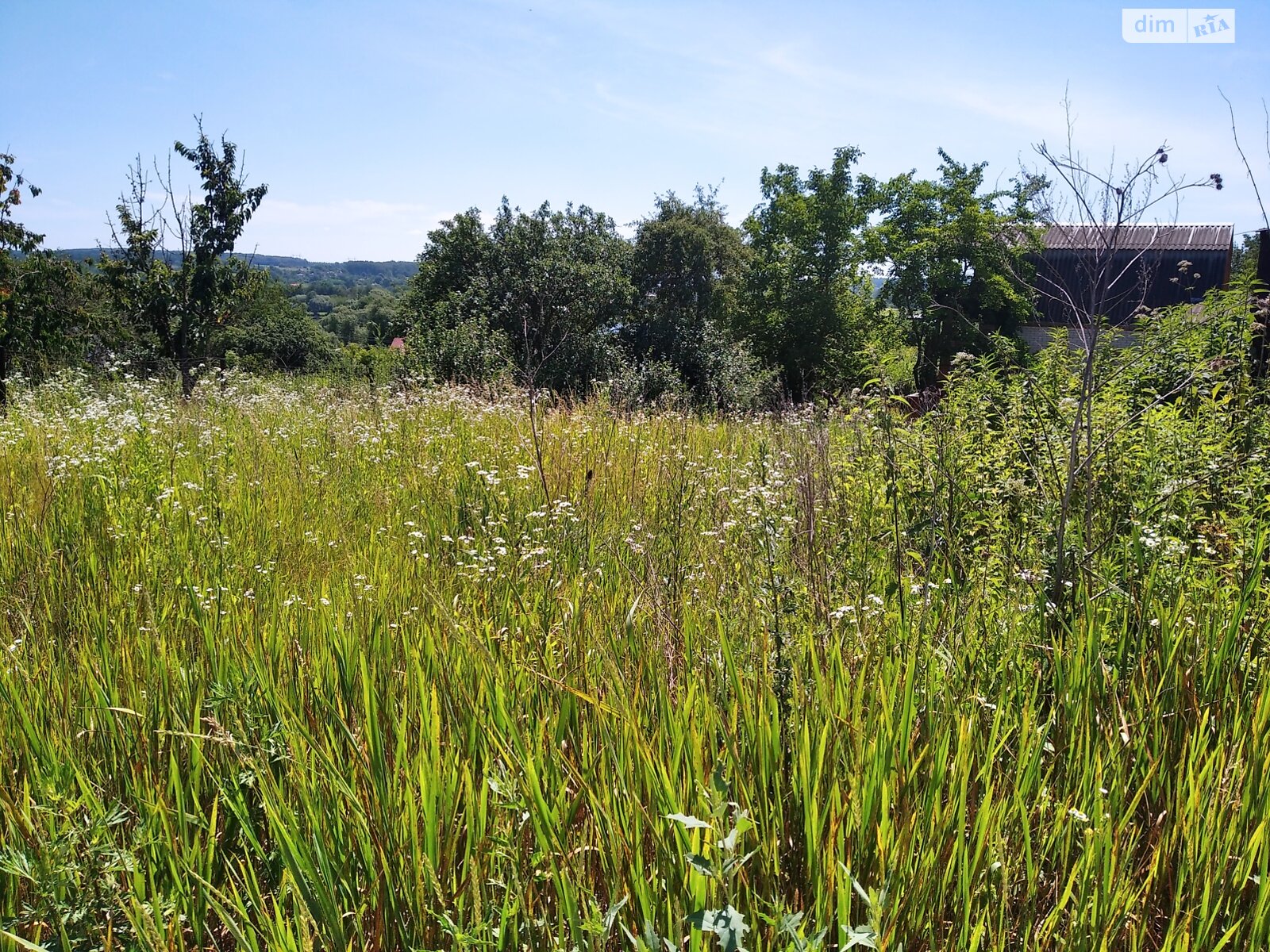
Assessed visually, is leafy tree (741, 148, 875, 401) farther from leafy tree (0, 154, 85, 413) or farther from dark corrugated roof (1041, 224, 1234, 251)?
dark corrugated roof (1041, 224, 1234, 251)

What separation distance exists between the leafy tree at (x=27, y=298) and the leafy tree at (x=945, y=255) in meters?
24.6

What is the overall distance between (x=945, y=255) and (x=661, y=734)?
30860 mm

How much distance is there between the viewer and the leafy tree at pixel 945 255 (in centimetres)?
2811

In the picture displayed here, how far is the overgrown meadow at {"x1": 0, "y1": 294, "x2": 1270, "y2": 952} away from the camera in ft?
4.33

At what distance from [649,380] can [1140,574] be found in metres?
16.1

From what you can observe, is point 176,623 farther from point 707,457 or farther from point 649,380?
point 649,380

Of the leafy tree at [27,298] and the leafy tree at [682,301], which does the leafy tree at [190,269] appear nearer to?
the leafy tree at [27,298]

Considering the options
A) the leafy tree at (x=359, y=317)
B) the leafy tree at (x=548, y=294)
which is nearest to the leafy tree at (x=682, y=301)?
the leafy tree at (x=548, y=294)

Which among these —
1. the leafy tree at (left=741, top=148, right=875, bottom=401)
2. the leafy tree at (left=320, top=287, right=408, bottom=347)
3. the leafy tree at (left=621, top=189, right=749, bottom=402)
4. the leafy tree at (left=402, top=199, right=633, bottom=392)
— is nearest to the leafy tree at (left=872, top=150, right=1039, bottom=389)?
the leafy tree at (left=741, top=148, right=875, bottom=401)

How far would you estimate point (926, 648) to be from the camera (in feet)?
6.51

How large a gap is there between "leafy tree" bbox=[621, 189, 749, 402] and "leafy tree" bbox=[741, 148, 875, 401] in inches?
44.6

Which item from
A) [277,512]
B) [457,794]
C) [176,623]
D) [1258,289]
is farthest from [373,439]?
[1258,289]

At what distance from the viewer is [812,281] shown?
27422mm

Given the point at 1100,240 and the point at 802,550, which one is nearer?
the point at 802,550
